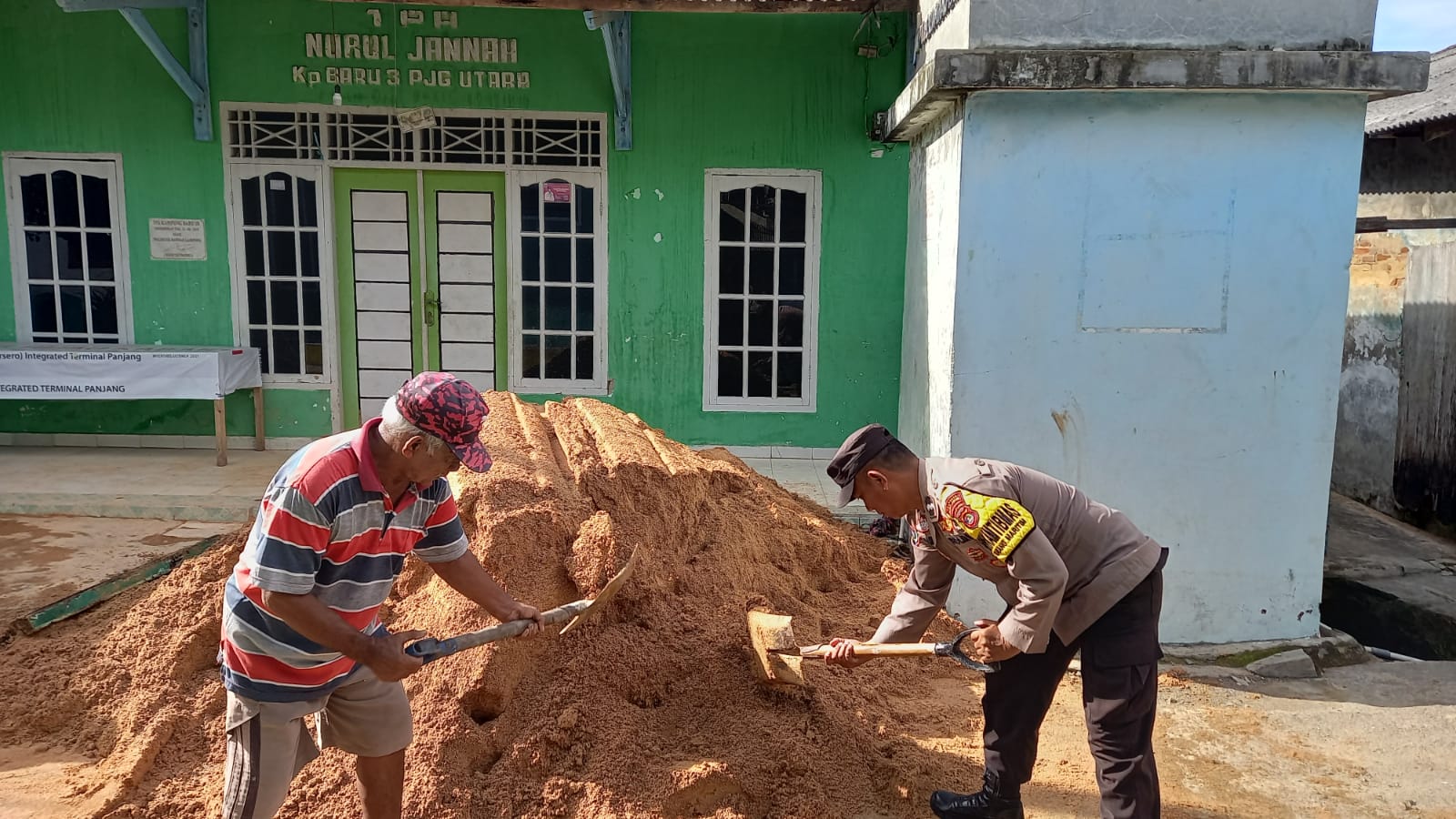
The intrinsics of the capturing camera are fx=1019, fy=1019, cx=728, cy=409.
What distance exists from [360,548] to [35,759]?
6.83 ft

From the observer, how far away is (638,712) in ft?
11.9

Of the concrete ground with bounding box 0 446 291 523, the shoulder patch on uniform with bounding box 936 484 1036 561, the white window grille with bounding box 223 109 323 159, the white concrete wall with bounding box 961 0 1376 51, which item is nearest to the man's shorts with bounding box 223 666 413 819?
the shoulder patch on uniform with bounding box 936 484 1036 561

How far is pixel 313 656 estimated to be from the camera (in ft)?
8.63

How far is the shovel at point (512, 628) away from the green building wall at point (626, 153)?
458 cm

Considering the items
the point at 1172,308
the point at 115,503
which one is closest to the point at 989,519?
the point at 1172,308

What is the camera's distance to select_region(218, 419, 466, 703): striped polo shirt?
245 centimetres

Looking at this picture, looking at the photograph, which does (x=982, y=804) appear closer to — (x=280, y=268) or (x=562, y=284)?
(x=562, y=284)

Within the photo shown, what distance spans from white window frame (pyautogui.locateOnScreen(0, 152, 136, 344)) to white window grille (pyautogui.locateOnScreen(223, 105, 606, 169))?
0.97 metres

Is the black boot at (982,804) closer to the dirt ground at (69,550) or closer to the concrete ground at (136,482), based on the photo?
the dirt ground at (69,550)

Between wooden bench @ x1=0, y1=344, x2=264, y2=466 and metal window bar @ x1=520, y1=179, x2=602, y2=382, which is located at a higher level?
metal window bar @ x1=520, y1=179, x2=602, y2=382

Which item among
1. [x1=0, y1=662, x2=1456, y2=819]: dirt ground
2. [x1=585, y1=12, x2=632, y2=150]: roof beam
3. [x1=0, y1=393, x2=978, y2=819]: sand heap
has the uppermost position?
[x1=585, y1=12, x2=632, y2=150]: roof beam

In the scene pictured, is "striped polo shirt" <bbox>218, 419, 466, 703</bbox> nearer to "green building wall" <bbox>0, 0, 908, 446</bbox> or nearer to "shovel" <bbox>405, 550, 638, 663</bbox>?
"shovel" <bbox>405, 550, 638, 663</bbox>

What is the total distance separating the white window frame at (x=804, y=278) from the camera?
816cm

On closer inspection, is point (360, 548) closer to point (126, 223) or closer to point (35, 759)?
point (35, 759)
